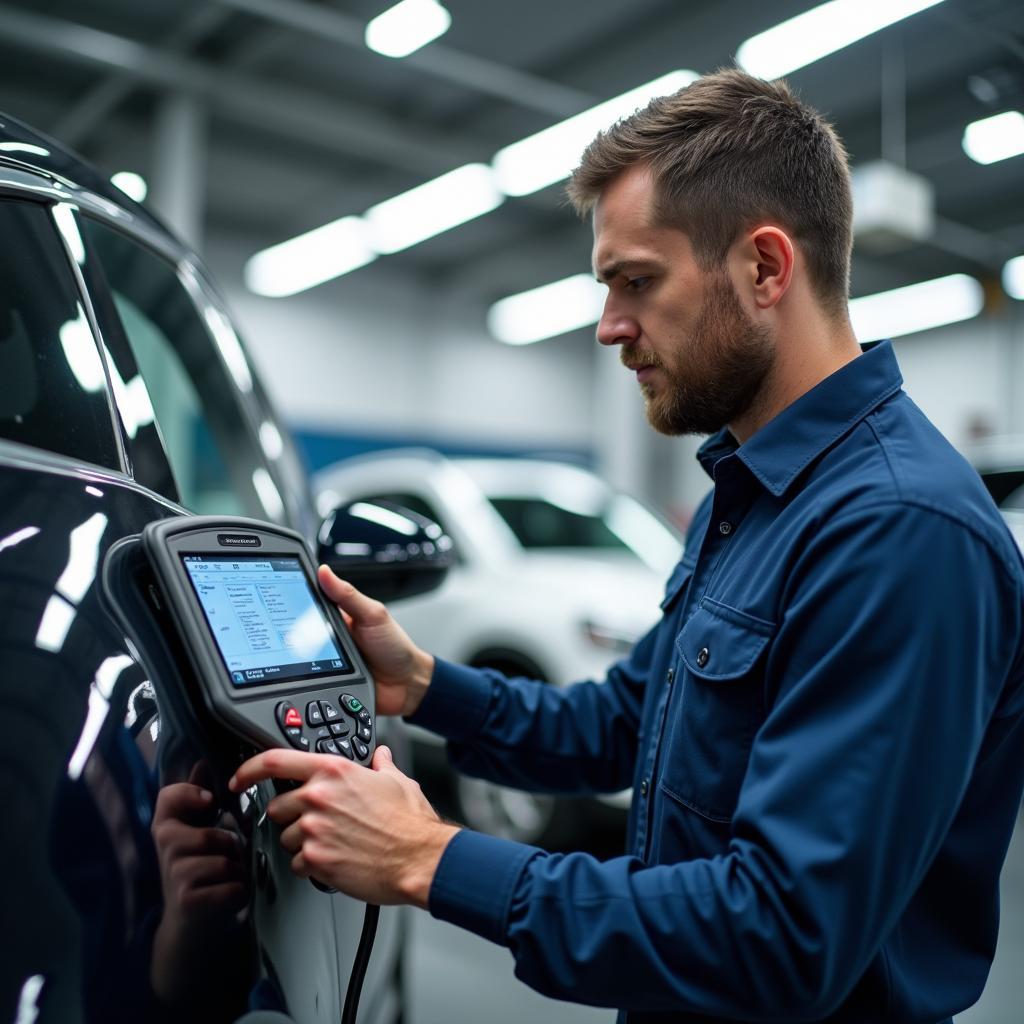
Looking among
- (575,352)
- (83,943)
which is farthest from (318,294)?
(83,943)

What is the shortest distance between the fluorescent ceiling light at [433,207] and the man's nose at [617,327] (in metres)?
8.31

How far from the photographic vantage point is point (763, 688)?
42.1 inches

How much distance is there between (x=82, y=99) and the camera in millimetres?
8461

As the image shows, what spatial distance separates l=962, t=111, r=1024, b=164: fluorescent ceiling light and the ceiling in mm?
123

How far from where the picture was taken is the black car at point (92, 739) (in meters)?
0.70

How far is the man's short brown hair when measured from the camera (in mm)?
1238

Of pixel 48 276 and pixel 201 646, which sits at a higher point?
pixel 48 276

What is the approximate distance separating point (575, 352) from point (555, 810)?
1322 centimetres

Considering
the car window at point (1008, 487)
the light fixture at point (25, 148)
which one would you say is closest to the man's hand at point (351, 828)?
the light fixture at point (25, 148)

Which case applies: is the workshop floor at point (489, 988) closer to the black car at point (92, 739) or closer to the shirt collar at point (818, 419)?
the black car at point (92, 739)

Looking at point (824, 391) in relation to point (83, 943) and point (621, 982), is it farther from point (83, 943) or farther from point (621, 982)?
point (83, 943)

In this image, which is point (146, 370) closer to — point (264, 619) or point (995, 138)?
point (264, 619)

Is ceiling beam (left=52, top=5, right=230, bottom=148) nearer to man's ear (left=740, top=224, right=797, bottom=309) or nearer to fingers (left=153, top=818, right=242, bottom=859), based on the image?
man's ear (left=740, top=224, right=797, bottom=309)

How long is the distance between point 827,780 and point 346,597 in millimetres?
660
